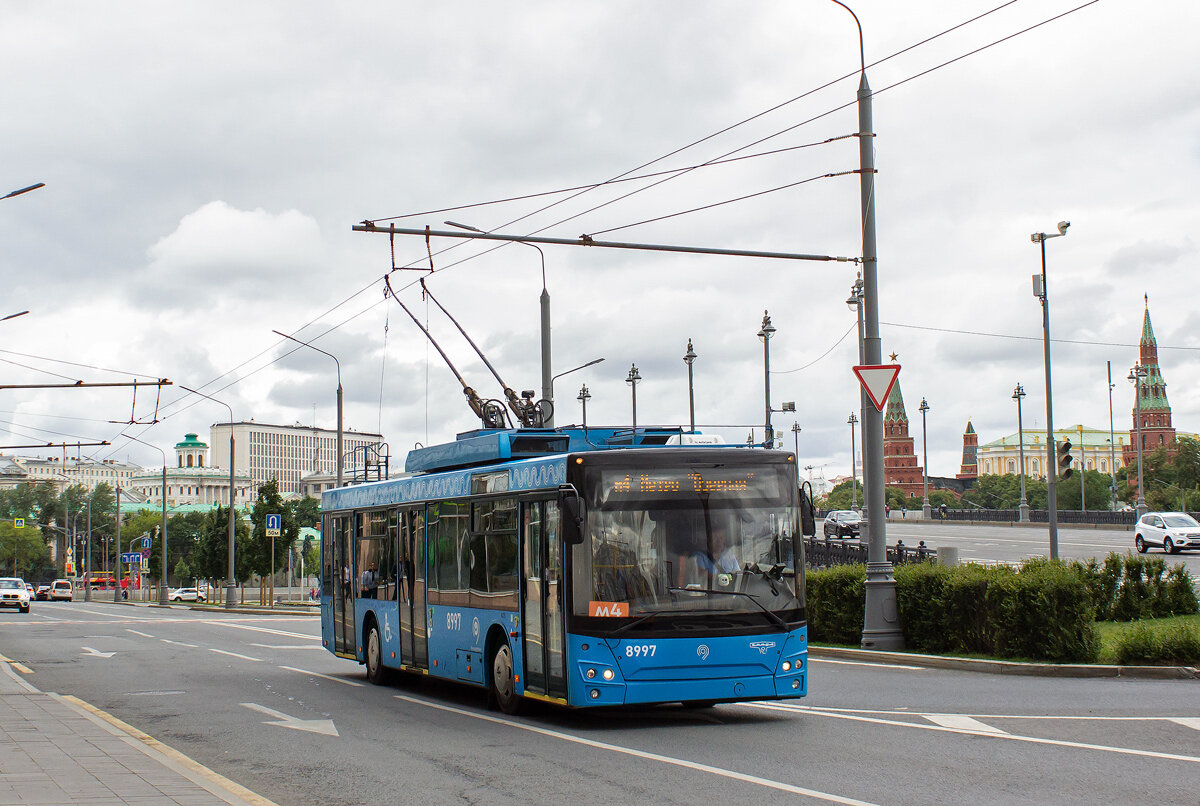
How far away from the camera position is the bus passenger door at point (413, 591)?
16156 mm

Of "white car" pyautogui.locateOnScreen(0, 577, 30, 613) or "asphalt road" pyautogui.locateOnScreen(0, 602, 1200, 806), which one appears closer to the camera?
"asphalt road" pyautogui.locateOnScreen(0, 602, 1200, 806)

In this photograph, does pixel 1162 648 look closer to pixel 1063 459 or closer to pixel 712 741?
pixel 712 741

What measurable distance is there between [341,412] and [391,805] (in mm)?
38071

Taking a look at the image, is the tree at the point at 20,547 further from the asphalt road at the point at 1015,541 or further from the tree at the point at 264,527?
the asphalt road at the point at 1015,541

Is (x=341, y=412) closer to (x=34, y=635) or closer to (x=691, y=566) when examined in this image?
(x=34, y=635)

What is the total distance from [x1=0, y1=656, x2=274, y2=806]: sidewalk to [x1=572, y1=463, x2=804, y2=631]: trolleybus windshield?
3.89m

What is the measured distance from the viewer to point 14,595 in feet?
188

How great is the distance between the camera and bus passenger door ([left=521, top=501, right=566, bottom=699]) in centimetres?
1231

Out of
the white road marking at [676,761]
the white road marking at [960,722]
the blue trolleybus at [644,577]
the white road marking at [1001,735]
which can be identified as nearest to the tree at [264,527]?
the white road marking at [676,761]

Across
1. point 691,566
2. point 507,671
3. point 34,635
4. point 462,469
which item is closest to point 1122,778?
point 691,566

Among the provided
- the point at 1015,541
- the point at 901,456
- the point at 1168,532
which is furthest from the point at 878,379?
the point at 901,456

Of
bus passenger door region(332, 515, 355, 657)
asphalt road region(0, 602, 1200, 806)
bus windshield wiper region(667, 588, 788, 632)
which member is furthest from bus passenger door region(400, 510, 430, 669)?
bus windshield wiper region(667, 588, 788, 632)

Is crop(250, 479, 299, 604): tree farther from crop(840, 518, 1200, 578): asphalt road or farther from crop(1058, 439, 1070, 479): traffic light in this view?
crop(1058, 439, 1070, 479): traffic light

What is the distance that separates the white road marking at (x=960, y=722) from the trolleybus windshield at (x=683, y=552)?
160 cm
